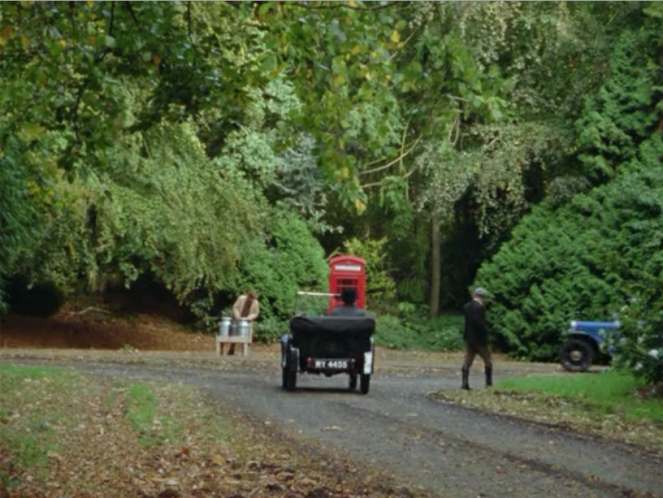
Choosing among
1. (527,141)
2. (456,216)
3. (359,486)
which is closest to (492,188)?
(527,141)

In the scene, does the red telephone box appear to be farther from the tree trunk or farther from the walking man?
the walking man

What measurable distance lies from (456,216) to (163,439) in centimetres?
3263

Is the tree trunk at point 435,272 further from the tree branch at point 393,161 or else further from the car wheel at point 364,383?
the car wheel at point 364,383

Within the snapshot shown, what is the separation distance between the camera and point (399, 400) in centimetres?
2398

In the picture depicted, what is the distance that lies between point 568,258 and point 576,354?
622 cm

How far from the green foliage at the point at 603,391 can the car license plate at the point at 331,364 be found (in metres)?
3.22

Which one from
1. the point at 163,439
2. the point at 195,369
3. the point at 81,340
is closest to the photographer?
the point at 163,439

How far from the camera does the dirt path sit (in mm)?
13875

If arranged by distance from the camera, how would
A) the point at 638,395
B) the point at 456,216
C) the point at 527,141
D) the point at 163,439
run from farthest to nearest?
the point at 456,216 < the point at 527,141 < the point at 638,395 < the point at 163,439

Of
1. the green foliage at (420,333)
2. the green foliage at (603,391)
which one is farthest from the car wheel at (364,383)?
the green foliage at (420,333)

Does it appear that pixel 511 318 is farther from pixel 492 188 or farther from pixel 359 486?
pixel 359 486

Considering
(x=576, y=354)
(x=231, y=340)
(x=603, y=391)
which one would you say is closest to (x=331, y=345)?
(x=603, y=391)

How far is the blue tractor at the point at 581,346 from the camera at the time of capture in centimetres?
3597

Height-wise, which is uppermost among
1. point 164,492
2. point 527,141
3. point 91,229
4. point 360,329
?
point 527,141
